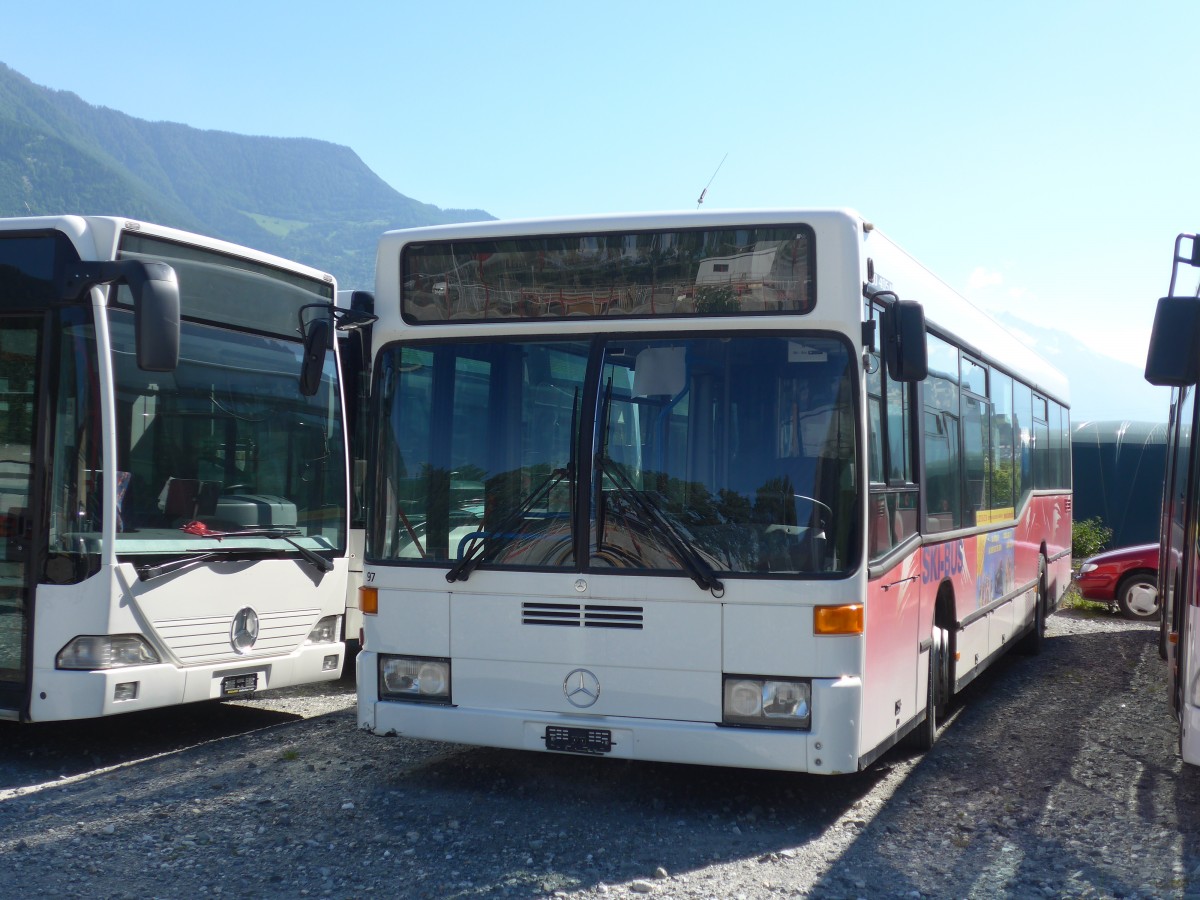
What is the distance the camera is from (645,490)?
6.00 meters

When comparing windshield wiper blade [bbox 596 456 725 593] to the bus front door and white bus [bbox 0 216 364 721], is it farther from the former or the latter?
the bus front door

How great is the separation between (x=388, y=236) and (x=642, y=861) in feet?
11.1

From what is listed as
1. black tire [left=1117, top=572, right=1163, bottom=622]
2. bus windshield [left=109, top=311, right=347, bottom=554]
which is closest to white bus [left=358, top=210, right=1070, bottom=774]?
bus windshield [left=109, top=311, right=347, bottom=554]

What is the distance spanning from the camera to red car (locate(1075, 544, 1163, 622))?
15914 millimetres

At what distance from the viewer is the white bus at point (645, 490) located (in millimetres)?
5840

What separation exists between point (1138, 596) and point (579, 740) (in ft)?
39.2

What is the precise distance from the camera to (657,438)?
5996 millimetres

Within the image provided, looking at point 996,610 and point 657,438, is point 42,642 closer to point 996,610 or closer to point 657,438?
point 657,438

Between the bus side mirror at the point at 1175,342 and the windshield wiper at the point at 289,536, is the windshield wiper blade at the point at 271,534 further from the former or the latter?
the bus side mirror at the point at 1175,342

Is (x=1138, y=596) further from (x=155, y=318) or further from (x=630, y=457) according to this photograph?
(x=155, y=318)

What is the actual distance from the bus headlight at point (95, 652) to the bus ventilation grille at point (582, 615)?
254 cm

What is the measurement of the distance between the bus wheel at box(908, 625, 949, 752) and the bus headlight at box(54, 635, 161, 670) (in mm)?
4563

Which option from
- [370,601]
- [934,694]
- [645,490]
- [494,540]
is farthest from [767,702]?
[934,694]


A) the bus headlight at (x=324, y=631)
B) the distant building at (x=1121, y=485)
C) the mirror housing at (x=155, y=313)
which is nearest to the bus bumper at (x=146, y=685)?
the bus headlight at (x=324, y=631)
